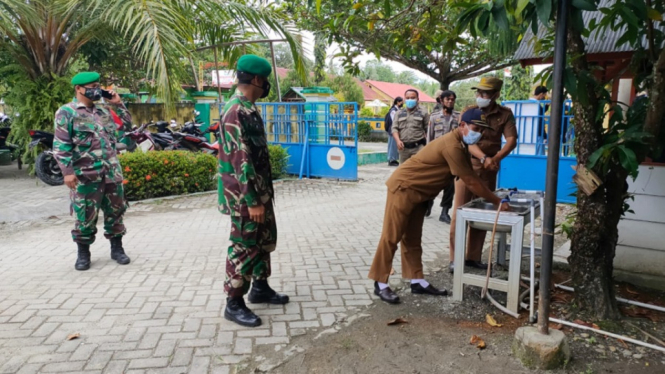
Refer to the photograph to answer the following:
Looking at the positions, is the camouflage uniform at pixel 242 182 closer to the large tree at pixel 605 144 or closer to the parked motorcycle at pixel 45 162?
the large tree at pixel 605 144

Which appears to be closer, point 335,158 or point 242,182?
point 242,182

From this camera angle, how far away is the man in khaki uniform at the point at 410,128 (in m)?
6.57

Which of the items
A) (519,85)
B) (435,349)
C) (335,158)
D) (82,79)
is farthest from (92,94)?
(519,85)

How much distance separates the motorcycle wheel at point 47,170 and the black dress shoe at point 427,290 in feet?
25.5

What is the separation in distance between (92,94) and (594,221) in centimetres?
441

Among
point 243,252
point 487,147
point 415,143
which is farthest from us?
point 415,143

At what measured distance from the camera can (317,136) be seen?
10.4 m

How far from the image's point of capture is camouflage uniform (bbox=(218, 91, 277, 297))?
3.18 m

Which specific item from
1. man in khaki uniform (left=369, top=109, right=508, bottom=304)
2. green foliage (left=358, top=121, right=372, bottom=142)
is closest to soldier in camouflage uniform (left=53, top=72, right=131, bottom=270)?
man in khaki uniform (left=369, top=109, right=508, bottom=304)

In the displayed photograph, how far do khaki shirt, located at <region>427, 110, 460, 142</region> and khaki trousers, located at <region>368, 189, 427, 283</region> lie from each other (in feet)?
8.22

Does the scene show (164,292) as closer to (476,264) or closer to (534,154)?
(476,264)

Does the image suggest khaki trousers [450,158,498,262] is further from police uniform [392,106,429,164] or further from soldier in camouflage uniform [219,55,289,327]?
police uniform [392,106,429,164]

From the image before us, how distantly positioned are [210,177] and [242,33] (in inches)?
124

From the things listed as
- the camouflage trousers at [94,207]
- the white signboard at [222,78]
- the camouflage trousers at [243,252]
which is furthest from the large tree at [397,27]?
the white signboard at [222,78]
